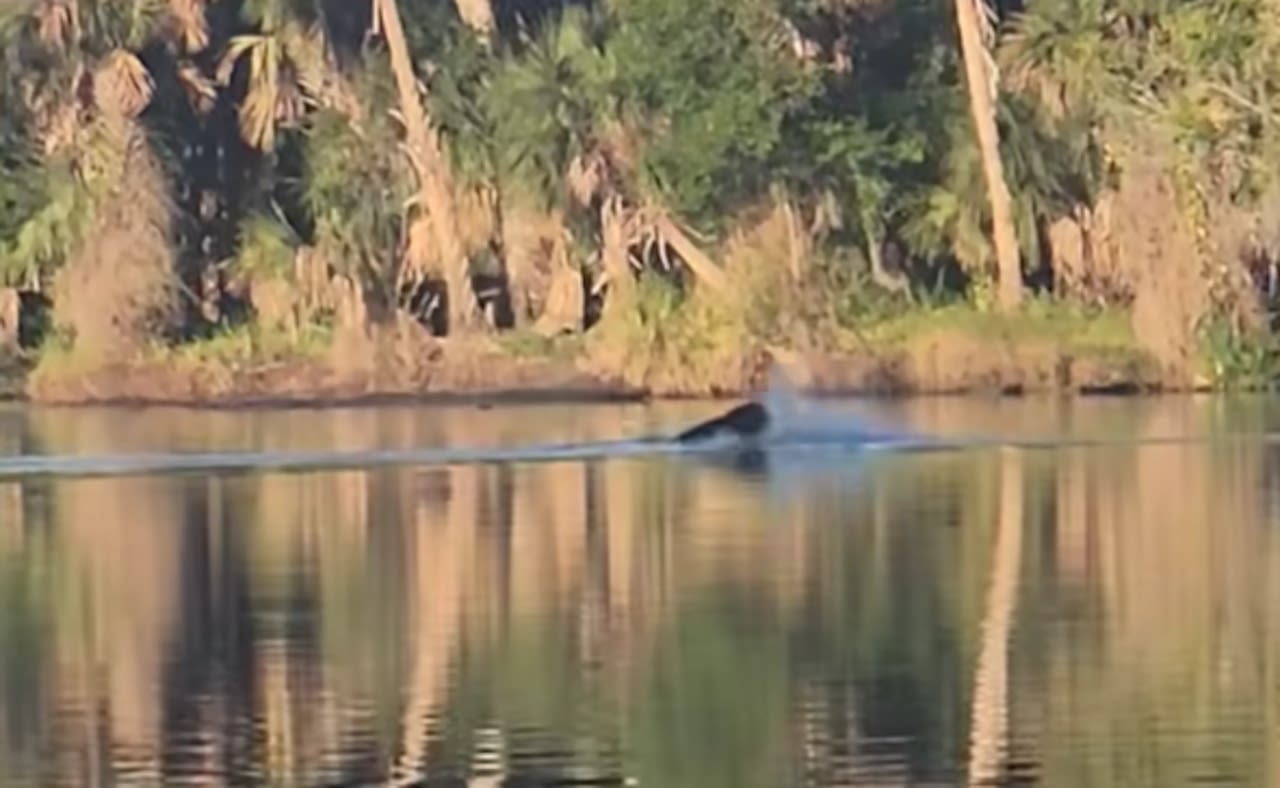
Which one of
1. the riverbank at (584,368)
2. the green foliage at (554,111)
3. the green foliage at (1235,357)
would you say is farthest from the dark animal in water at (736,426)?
the green foliage at (554,111)

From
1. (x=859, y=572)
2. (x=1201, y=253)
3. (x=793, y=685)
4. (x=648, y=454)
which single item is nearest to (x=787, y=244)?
(x=1201, y=253)

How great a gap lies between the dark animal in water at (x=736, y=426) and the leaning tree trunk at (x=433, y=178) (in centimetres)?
1814

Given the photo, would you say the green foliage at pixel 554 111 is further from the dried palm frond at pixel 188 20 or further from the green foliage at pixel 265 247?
the dried palm frond at pixel 188 20

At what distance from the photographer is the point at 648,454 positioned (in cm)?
4581

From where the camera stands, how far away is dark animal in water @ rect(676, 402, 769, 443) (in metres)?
46.6

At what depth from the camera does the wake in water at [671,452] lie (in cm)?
4531

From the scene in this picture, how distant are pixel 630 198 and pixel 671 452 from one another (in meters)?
18.9

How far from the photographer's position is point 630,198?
6469 centimetres

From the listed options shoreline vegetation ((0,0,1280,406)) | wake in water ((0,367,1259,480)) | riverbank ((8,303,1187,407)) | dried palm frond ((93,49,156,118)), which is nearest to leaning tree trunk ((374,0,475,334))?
shoreline vegetation ((0,0,1280,406))

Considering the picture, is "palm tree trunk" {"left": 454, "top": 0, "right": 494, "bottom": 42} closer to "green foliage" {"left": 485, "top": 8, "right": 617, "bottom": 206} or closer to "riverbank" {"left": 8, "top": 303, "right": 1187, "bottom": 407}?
"green foliage" {"left": 485, "top": 8, "right": 617, "bottom": 206}

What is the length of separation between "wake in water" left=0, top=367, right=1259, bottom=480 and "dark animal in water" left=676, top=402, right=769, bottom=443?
1cm

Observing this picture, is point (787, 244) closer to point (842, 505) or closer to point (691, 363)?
point (691, 363)

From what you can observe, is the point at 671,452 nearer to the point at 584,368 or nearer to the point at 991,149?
the point at 584,368

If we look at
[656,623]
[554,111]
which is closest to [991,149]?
[554,111]
